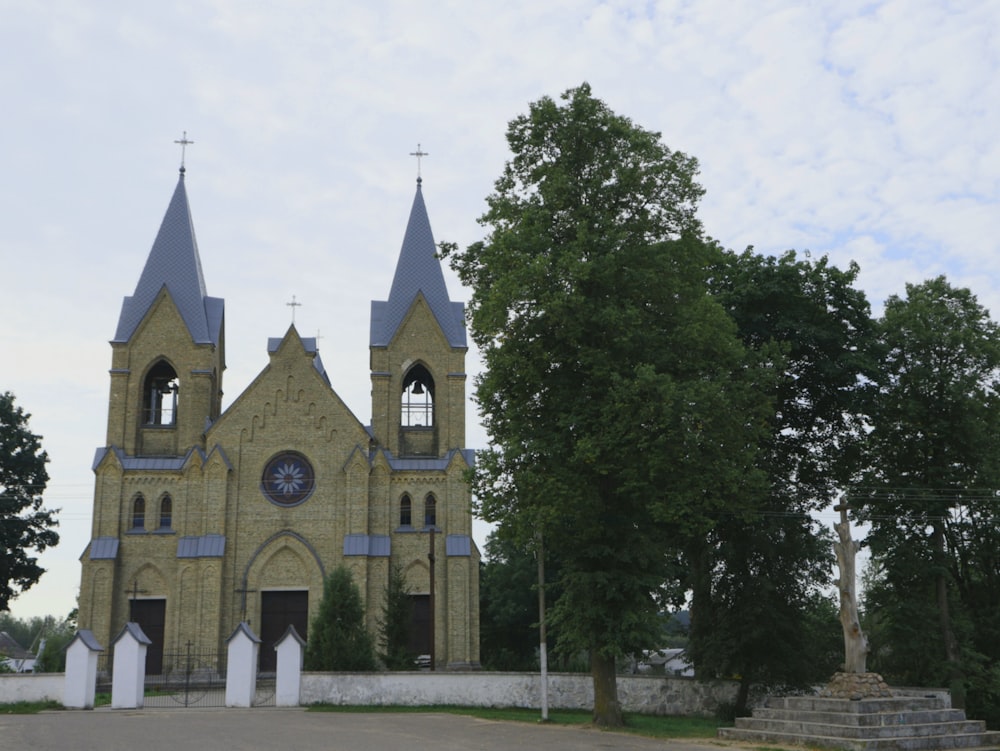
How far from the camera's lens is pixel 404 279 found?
41656mm

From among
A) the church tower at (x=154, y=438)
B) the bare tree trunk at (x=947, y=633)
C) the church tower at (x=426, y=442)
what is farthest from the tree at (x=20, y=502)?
the bare tree trunk at (x=947, y=633)

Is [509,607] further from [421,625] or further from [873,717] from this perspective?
[873,717]

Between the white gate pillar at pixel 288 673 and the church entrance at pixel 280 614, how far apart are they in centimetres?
1019

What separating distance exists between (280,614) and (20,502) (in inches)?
491

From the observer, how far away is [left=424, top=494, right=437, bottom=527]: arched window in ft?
125

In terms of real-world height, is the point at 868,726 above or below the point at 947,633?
below

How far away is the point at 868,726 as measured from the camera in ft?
57.3

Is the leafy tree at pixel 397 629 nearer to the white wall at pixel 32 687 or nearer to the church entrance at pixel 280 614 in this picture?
the church entrance at pixel 280 614

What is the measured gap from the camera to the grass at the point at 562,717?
23.1 meters

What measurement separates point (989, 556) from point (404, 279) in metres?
23.0

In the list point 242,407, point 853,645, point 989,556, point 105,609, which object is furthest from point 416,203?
point 853,645

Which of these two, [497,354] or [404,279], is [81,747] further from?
[404,279]

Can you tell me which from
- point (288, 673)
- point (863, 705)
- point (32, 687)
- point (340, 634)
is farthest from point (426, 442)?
point (863, 705)

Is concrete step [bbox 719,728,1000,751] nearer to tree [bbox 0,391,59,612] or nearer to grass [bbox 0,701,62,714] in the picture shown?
grass [bbox 0,701,62,714]
